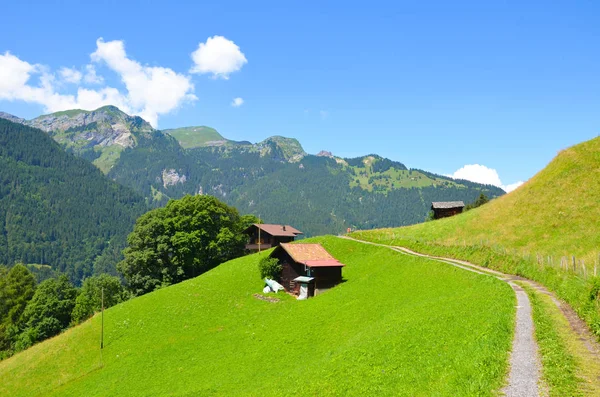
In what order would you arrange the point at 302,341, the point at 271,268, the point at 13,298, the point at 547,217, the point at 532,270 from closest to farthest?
the point at 302,341 → the point at 532,270 → the point at 547,217 → the point at 271,268 → the point at 13,298

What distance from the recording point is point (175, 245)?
8862 centimetres

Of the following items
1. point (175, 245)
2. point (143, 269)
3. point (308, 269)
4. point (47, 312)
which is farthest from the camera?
point (47, 312)

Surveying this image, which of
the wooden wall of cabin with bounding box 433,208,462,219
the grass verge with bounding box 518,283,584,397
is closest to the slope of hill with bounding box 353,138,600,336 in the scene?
the grass verge with bounding box 518,283,584,397

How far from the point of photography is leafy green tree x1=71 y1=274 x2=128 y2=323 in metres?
90.6

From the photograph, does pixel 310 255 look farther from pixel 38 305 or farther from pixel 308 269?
pixel 38 305

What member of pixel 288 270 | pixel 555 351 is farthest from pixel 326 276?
pixel 555 351

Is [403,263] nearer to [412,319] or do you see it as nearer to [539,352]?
[412,319]

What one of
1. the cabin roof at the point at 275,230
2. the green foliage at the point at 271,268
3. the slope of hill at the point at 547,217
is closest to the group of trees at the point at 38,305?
the cabin roof at the point at 275,230

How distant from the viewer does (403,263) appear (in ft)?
192

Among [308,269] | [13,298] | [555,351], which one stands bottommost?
[13,298]

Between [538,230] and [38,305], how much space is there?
99402 millimetres

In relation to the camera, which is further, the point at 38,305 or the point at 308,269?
the point at 38,305

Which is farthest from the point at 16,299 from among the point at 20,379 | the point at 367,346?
the point at 367,346

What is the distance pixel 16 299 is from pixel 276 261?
231 ft
